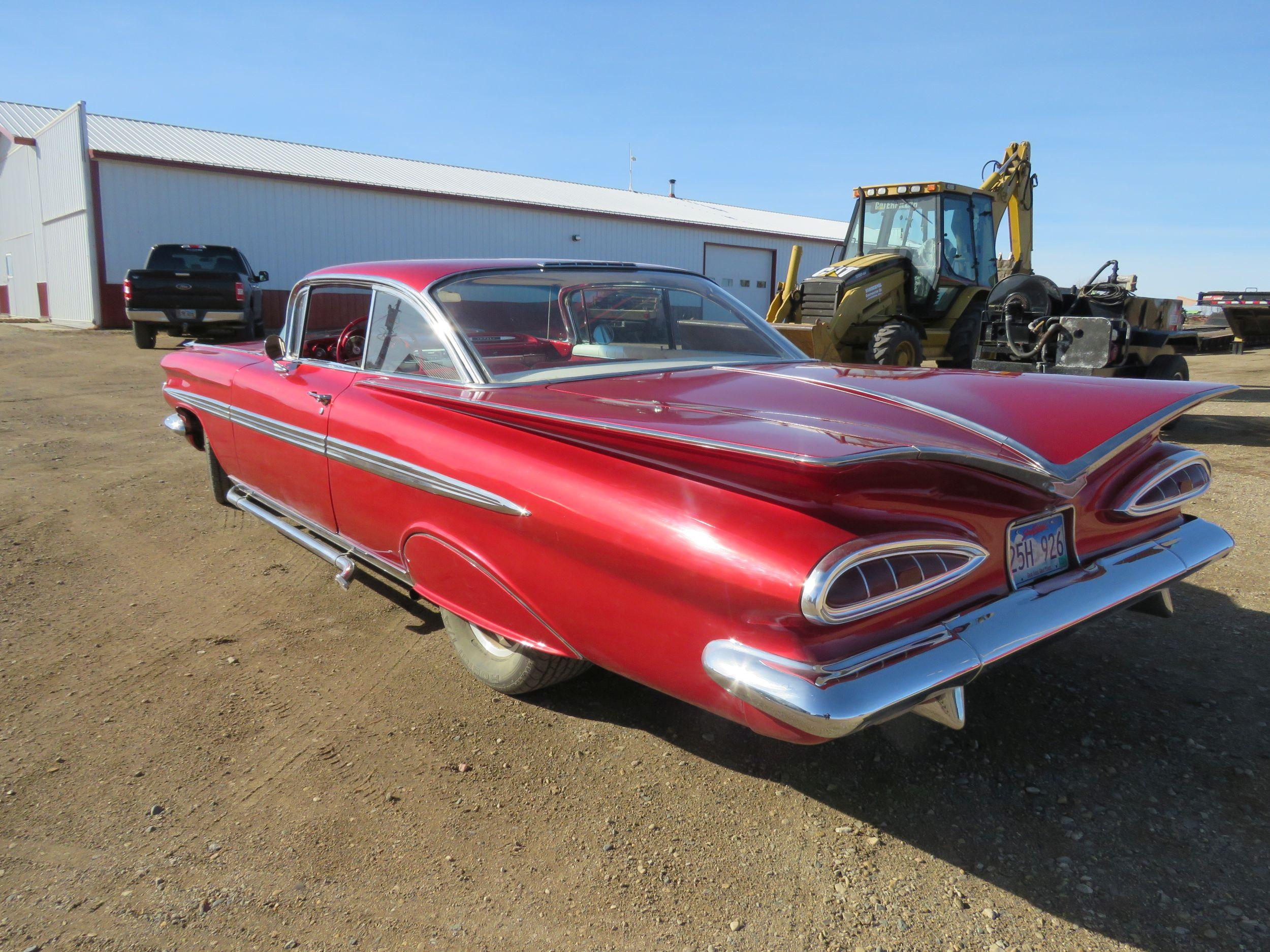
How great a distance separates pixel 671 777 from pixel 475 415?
1.22m

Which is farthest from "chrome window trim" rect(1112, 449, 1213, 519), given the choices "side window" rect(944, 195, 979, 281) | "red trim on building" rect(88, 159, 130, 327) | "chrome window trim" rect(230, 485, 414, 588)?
"red trim on building" rect(88, 159, 130, 327)

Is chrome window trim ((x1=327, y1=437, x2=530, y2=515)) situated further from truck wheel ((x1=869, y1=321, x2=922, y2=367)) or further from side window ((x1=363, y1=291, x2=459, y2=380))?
truck wheel ((x1=869, y1=321, x2=922, y2=367))

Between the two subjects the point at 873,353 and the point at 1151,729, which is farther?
the point at 873,353

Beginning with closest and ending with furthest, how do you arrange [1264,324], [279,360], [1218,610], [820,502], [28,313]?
[820,502], [1218,610], [279,360], [1264,324], [28,313]

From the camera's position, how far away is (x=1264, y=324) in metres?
16.4

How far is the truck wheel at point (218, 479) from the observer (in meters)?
4.98

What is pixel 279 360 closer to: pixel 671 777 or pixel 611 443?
pixel 611 443

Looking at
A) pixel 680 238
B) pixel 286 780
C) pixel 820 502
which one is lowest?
pixel 286 780

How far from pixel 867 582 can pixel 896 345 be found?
731 cm

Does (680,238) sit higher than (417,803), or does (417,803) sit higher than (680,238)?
(680,238)

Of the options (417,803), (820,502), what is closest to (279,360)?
(417,803)

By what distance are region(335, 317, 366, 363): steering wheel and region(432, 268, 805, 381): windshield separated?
0.80 meters

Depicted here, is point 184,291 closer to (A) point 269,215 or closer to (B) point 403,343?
(A) point 269,215

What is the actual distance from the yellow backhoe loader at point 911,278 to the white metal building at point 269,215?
36.9 ft
